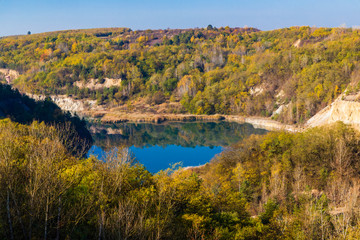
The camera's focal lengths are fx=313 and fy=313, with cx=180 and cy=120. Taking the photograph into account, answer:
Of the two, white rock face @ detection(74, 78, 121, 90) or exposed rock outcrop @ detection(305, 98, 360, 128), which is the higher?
white rock face @ detection(74, 78, 121, 90)

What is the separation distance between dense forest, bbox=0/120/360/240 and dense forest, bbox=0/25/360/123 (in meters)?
49.8

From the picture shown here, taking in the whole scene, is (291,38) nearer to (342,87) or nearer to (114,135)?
(342,87)

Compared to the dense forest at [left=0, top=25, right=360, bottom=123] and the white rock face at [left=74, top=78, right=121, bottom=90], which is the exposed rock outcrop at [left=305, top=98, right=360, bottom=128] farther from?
the white rock face at [left=74, top=78, right=121, bottom=90]

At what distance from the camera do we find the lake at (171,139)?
61219mm

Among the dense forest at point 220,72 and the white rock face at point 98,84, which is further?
the white rock face at point 98,84

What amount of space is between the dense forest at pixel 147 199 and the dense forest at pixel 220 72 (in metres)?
49.8

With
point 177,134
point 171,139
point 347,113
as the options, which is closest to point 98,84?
point 177,134

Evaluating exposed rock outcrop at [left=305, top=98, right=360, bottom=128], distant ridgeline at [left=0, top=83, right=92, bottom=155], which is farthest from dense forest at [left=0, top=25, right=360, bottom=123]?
distant ridgeline at [left=0, top=83, right=92, bottom=155]

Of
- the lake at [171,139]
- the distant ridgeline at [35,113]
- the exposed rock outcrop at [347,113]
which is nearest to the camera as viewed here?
the exposed rock outcrop at [347,113]

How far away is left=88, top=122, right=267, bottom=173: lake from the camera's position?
6122cm

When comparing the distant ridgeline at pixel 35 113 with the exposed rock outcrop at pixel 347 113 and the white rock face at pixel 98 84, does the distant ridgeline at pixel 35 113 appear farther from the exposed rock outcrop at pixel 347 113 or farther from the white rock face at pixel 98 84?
the white rock face at pixel 98 84

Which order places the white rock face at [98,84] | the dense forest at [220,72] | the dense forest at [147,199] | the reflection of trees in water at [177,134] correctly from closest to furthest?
the dense forest at [147,199], the reflection of trees in water at [177,134], the dense forest at [220,72], the white rock face at [98,84]

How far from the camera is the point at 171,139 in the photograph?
8194 cm

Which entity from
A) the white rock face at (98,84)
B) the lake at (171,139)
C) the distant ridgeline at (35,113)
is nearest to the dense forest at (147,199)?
the lake at (171,139)
